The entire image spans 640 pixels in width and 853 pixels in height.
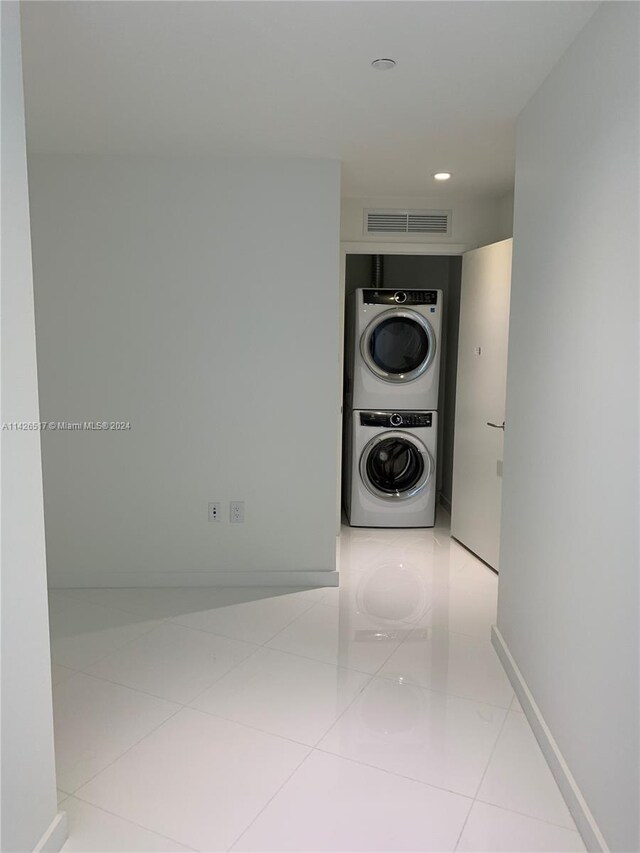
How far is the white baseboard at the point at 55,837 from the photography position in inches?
68.3

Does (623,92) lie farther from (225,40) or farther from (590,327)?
(225,40)

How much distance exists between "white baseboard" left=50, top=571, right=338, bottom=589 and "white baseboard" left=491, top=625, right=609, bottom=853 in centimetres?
119

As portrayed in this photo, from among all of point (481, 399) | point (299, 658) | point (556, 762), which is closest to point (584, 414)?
point (556, 762)

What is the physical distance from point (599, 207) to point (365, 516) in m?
3.28

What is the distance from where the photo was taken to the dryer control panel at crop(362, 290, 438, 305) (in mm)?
4699

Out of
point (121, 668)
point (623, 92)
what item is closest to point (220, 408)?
point (121, 668)

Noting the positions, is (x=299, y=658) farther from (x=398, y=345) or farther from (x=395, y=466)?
(x=398, y=345)

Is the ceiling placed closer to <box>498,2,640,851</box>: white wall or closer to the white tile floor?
<box>498,2,640,851</box>: white wall

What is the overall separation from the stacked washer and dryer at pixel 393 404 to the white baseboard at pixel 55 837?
3.19 metres

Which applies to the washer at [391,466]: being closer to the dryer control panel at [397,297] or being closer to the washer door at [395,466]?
the washer door at [395,466]

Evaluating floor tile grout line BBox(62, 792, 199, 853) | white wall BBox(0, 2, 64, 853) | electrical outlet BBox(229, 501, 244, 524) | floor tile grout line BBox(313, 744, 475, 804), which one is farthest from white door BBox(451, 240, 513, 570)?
white wall BBox(0, 2, 64, 853)

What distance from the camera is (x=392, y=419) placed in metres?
4.80

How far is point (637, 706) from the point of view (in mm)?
1554

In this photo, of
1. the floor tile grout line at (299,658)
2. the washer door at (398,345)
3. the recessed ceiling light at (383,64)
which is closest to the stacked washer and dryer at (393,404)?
the washer door at (398,345)
